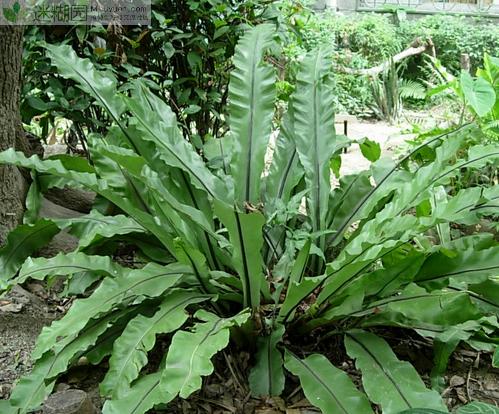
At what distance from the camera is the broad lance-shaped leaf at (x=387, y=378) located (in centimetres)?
180

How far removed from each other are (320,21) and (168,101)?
276 inches

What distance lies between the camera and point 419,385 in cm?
186

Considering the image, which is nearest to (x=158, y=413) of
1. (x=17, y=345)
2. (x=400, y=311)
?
(x=17, y=345)

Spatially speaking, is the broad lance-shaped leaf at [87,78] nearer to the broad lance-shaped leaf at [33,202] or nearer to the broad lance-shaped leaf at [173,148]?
the broad lance-shaped leaf at [173,148]

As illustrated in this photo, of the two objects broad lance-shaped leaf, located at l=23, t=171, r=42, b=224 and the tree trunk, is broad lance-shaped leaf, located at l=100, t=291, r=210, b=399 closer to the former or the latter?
broad lance-shaped leaf, located at l=23, t=171, r=42, b=224

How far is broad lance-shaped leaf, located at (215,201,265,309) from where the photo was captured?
1.82 metres

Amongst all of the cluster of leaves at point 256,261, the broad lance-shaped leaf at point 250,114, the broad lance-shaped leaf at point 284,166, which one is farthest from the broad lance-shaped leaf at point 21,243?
the broad lance-shaped leaf at point 284,166

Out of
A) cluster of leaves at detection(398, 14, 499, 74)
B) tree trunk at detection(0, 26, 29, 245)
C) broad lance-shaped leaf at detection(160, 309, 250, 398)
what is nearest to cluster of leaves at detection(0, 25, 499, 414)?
broad lance-shaped leaf at detection(160, 309, 250, 398)

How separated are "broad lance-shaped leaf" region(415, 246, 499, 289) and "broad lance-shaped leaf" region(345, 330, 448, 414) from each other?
260mm

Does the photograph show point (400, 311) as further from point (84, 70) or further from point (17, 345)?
point (84, 70)

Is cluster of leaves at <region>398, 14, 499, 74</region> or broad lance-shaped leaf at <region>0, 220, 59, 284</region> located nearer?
broad lance-shaped leaf at <region>0, 220, 59, 284</region>

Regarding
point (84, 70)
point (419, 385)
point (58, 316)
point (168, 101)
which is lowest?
point (58, 316)

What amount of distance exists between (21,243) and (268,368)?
1016 millimetres

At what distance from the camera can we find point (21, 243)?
2385 mm
